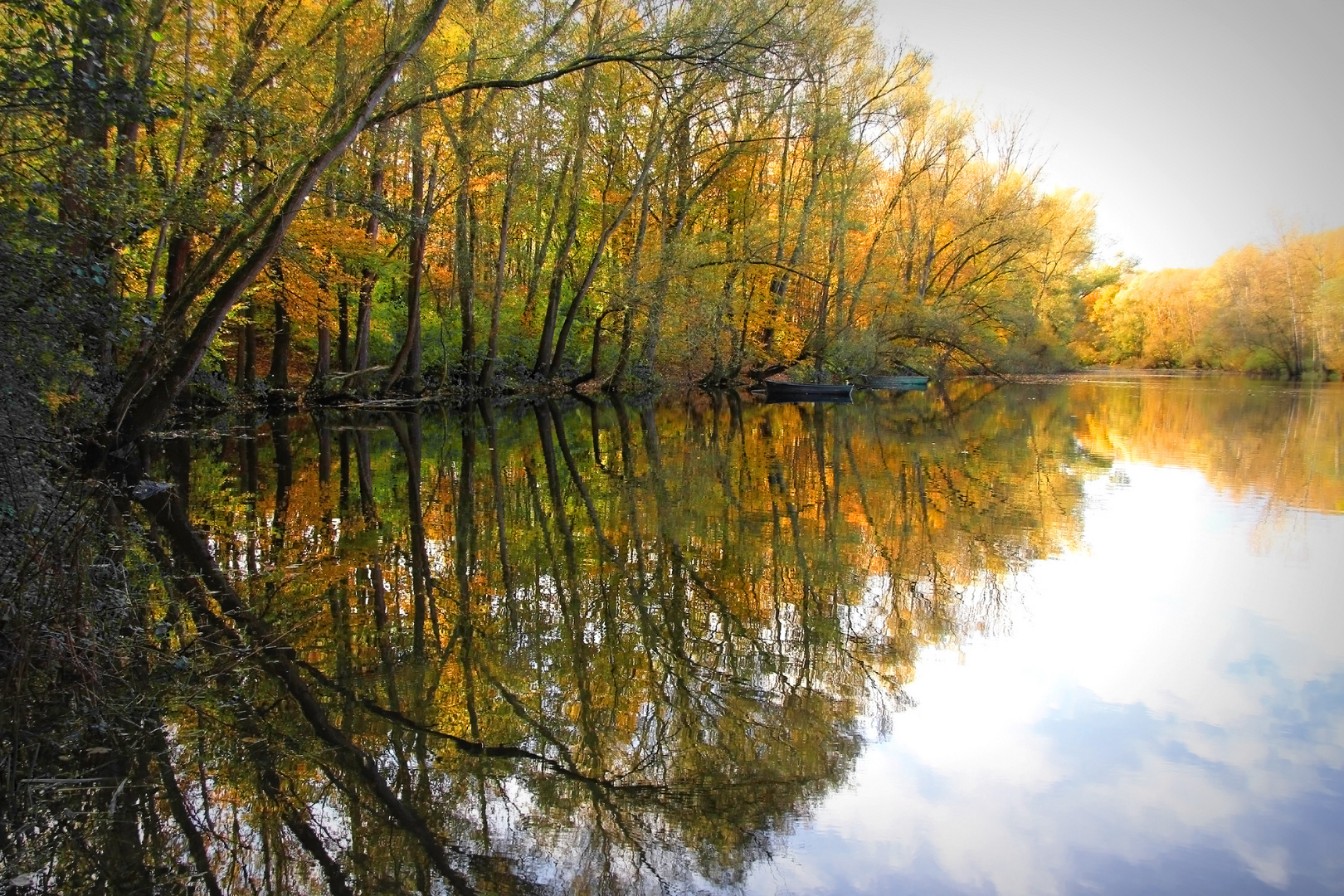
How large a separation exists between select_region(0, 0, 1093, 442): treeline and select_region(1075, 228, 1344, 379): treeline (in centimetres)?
1359

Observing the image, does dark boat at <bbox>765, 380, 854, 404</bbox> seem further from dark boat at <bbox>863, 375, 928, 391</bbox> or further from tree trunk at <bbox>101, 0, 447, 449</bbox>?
tree trunk at <bbox>101, 0, 447, 449</bbox>

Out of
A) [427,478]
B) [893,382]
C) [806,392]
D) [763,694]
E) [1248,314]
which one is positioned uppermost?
[1248,314]

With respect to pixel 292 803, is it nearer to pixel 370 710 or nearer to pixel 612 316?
pixel 370 710

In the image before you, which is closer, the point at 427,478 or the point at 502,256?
the point at 427,478

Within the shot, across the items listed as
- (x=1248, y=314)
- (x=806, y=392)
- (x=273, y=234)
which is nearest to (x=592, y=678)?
(x=273, y=234)

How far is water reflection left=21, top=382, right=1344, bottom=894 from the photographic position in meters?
3.27

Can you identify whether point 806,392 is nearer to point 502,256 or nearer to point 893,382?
point 893,382

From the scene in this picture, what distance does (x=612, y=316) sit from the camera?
30203 millimetres

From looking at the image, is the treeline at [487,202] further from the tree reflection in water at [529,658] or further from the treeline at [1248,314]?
the treeline at [1248,314]

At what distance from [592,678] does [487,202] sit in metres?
23.7

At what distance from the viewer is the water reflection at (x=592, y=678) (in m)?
3.27

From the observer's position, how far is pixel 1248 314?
51.8 metres

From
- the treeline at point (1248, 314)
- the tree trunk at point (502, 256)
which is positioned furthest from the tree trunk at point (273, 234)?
the treeline at point (1248, 314)

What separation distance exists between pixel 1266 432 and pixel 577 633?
18927 mm
